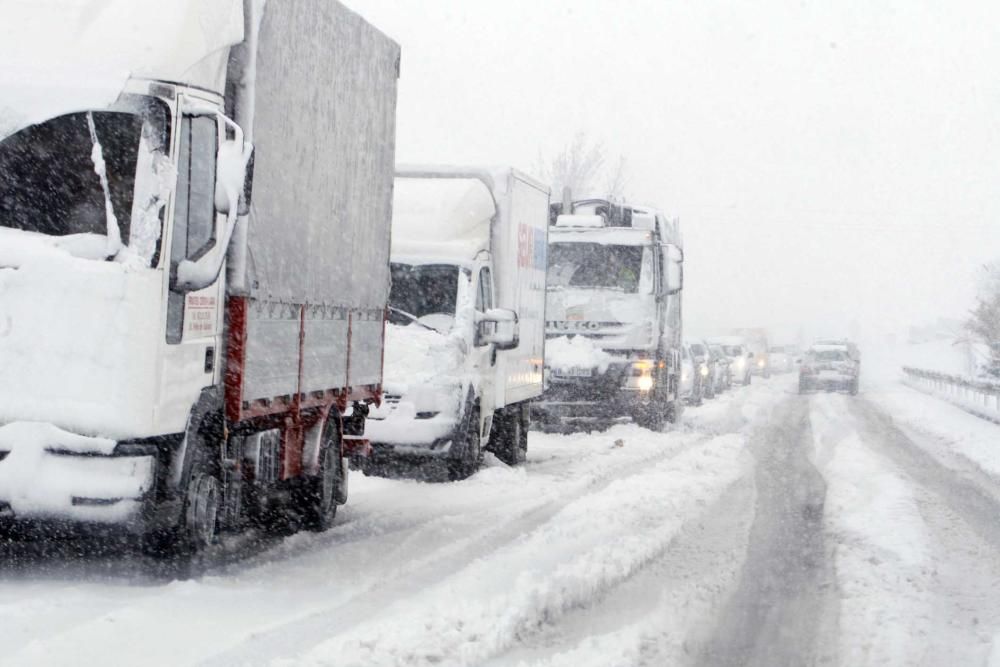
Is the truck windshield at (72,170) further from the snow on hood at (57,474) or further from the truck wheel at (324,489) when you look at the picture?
the truck wheel at (324,489)

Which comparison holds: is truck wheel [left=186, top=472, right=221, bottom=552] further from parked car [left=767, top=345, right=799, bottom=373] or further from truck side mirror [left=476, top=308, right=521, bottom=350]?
parked car [left=767, top=345, right=799, bottom=373]

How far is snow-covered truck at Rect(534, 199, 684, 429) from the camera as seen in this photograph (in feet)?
75.8

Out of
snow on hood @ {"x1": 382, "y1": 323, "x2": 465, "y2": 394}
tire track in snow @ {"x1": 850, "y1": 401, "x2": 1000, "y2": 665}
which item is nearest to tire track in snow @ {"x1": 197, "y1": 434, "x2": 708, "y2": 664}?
snow on hood @ {"x1": 382, "y1": 323, "x2": 465, "y2": 394}

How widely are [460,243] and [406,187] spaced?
83 cm

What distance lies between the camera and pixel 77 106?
7859mm

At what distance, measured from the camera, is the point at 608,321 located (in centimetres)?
2342

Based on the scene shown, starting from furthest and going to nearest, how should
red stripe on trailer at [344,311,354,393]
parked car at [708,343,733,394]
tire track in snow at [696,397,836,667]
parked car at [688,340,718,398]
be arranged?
parked car at [708,343,733,394] → parked car at [688,340,718,398] → red stripe on trailer at [344,311,354,393] → tire track in snow at [696,397,836,667]

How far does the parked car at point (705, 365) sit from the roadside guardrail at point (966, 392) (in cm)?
646

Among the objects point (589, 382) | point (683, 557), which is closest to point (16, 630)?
point (683, 557)

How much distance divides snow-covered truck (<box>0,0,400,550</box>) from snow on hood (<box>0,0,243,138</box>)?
0.03ft

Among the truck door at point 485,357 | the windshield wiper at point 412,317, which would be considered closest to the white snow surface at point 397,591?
the truck door at point 485,357

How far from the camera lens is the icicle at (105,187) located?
7.62m

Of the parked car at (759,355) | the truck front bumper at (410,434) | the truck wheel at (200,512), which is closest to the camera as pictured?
the truck wheel at (200,512)

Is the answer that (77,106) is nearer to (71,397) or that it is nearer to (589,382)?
(71,397)
